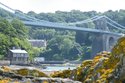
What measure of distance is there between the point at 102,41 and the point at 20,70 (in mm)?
131490

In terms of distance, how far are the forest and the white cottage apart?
56.6 inches

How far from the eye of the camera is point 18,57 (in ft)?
337

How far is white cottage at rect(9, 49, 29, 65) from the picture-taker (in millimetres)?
99812

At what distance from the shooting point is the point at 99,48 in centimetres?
14288

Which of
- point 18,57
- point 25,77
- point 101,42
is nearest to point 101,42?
point 101,42

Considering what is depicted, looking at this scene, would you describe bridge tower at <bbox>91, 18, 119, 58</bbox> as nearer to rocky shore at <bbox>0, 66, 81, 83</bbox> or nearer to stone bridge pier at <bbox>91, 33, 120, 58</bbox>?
stone bridge pier at <bbox>91, 33, 120, 58</bbox>

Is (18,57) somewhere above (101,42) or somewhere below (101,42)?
above

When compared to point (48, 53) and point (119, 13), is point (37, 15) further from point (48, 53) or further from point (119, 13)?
point (48, 53)

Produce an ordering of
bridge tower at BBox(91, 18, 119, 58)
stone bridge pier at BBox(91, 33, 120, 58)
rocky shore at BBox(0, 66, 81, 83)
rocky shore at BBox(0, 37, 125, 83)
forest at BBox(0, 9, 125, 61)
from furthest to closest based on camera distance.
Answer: stone bridge pier at BBox(91, 33, 120, 58) → bridge tower at BBox(91, 18, 119, 58) → forest at BBox(0, 9, 125, 61) → rocky shore at BBox(0, 66, 81, 83) → rocky shore at BBox(0, 37, 125, 83)

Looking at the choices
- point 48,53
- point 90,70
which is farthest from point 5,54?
point 90,70

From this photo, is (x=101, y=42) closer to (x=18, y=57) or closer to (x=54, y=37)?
(x=54, y=37)

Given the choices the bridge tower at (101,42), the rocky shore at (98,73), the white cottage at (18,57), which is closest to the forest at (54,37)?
the white cottage at (18,57)

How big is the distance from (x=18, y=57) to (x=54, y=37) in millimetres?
63620

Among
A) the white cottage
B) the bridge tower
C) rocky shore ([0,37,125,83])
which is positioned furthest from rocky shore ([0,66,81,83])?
the bridge tower
